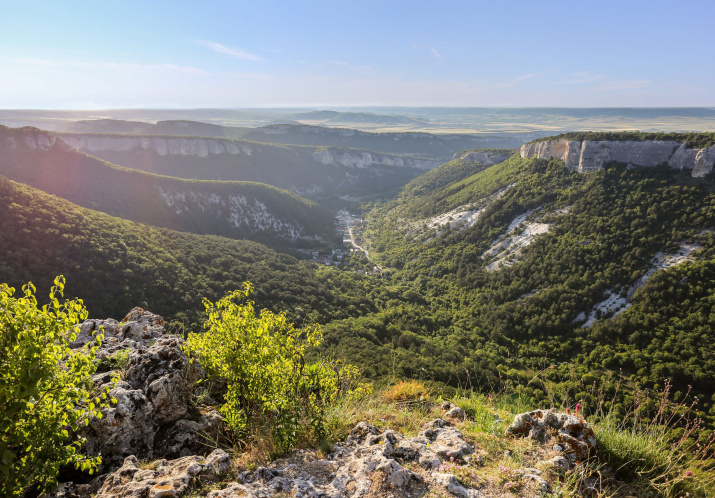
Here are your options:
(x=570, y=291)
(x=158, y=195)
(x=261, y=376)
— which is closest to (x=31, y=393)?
(x=261, y=376)

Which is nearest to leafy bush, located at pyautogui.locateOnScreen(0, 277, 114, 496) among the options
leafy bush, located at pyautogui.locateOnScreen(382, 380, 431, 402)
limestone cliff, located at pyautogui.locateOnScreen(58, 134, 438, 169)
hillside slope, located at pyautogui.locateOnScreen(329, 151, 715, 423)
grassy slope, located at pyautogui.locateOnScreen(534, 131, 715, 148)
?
leafy bush, located at pyautogui.locateOnScreen(382, 380, 431, 402)

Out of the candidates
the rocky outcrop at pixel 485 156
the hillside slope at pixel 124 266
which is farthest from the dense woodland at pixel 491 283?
the rocky outcrop at pixel 485 156

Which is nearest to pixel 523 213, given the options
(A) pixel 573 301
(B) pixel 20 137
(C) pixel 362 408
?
(A) pixel 573 301

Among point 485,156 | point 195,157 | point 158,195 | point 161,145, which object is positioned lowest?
point 158,195

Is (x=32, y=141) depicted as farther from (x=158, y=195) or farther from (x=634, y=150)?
(x=634, y=150)

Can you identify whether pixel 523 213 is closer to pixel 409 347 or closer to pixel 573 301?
pixel 573 301

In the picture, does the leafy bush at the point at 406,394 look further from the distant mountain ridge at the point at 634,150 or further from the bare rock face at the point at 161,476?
the distant mountain ridge at the point at 634,150

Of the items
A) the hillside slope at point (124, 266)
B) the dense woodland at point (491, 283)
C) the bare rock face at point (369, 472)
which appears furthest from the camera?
the dense woodland at point (491, 283)
